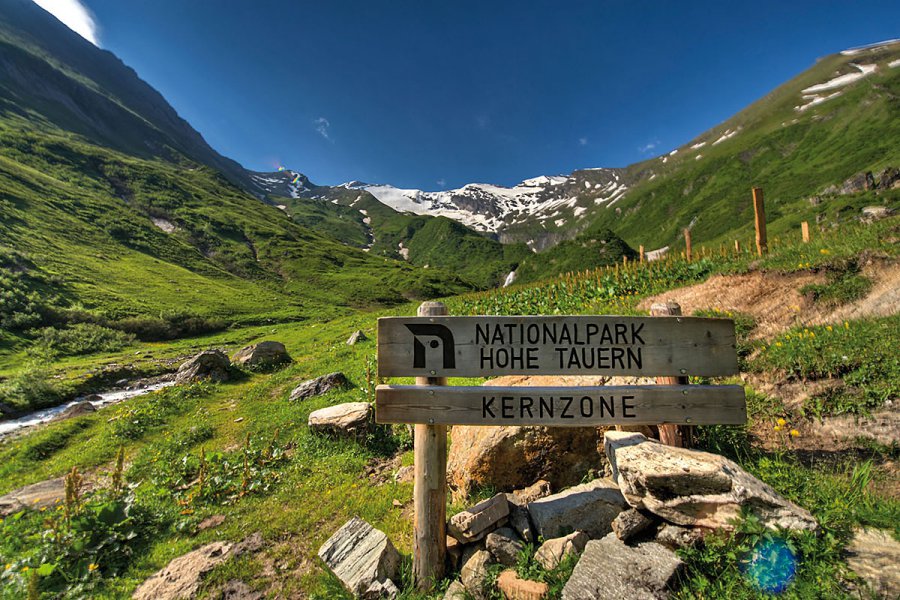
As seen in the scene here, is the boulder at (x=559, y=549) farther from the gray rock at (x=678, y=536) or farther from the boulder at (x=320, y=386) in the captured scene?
the boulder at (x=320, y=386)

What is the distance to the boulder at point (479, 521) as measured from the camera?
4.86m

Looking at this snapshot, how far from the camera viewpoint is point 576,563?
414 centimetres

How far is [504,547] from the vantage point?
15.3ft

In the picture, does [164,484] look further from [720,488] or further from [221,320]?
[221,320]

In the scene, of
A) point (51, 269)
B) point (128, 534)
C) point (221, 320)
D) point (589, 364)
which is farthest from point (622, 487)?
point (51, 269)

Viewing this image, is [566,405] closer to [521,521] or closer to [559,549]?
[559,549]

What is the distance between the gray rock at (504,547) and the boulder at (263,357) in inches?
857

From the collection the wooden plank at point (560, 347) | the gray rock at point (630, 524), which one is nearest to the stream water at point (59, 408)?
the wooden plank at point (560, 347)

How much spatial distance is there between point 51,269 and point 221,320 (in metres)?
25.4

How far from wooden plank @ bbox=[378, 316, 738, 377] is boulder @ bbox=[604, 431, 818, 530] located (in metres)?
1.09

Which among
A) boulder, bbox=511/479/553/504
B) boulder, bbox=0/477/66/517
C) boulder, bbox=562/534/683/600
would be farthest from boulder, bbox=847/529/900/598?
boulder, bbox=0/477/66/517

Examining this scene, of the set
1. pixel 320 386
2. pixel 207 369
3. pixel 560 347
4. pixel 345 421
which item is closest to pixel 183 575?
pixel 345 421

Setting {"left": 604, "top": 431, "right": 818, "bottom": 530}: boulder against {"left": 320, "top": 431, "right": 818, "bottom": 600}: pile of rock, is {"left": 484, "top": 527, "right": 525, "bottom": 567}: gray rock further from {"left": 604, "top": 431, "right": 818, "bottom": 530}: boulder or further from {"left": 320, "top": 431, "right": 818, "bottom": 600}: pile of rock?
{"left": 604, "top": 431, "right": 818, "bottom": 530}: boulder

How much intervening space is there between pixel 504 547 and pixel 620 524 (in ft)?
4.83
